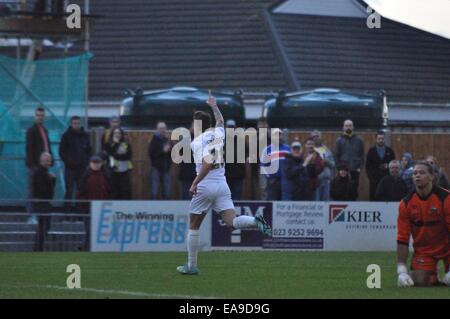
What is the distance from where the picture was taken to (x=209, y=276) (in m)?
A: 16.6

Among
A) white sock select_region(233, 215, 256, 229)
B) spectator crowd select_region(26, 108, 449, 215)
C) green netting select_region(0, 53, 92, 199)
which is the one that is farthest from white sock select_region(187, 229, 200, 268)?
green netting select_region(0, 53, 92, 199)

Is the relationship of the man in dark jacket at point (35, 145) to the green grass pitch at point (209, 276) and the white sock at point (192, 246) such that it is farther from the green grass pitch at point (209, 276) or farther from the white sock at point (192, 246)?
the white sock at point (192, 246)

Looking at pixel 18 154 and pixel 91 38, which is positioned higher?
pixel 91 38

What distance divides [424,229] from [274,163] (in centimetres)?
1072

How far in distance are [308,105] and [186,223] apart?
7876 millimetres

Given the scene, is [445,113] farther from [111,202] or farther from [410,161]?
[111,202]

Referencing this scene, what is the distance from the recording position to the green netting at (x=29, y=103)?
87.6ft

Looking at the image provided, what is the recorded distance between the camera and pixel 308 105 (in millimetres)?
31328

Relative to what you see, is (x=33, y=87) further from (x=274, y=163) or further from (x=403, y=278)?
(x=403, y=278)

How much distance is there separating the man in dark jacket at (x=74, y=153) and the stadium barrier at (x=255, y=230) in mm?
1745

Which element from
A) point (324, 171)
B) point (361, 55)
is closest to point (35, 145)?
point (324, 171)

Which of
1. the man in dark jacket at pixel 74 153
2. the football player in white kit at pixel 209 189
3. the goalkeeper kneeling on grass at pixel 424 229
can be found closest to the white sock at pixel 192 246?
the football player in white kit at pixel 209 189

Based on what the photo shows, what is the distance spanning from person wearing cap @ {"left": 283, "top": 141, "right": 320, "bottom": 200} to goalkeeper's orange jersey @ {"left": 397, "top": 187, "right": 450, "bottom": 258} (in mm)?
10420

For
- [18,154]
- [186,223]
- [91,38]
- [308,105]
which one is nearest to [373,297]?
[186,223]
